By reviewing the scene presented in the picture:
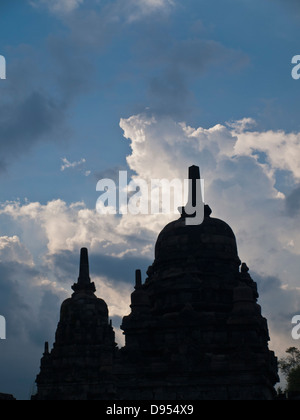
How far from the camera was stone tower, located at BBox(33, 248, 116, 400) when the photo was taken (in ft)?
169

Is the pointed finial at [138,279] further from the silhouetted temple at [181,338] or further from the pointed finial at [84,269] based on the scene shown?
the pointed finial at [84,269]

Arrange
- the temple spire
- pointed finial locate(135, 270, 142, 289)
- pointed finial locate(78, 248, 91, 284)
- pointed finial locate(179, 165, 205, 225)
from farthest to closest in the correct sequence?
pointed finial locate(78, 248, 91, 284) → the temple spire → pointed finial locate(179, 165, 205, 225) → pointed finial locate(135, 270, 142, 289)

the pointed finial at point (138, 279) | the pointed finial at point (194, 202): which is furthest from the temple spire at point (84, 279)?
the pointed finial at point (194, 202)

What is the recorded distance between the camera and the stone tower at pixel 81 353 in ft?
169

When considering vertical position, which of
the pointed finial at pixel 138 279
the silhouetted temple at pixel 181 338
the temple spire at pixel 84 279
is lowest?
the silhouetted temple at pixel 181 338

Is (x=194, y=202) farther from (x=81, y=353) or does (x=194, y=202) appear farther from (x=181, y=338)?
(x=81, y=353)

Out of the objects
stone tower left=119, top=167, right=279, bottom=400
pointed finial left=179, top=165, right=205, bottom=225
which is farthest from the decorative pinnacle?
stone tower left=119, top=167, right=279, bottom=400

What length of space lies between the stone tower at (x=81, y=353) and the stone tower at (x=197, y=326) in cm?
714

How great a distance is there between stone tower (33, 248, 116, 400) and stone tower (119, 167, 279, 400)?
23.4 feet

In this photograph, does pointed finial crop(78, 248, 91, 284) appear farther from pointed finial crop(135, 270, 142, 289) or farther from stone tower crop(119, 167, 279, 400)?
pointed finial crop(135, 270, 142, 289)

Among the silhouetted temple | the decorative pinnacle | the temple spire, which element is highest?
→ the decorative pinnacle

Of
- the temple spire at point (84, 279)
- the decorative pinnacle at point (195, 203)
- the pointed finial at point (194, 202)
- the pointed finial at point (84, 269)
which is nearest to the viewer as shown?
the pointed finial at point (194, 202)

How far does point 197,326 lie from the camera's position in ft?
142
